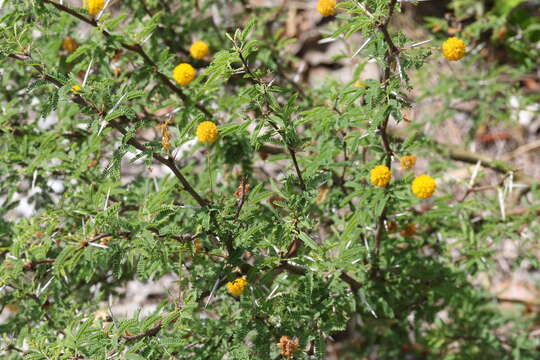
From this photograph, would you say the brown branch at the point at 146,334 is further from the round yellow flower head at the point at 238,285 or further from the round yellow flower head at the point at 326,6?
the round yellow flower head at the point at 326,6

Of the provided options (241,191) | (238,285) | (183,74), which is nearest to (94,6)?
(183,74)

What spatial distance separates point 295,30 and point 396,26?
1020 mm

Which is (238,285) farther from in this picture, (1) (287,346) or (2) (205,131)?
(2) (205,131)

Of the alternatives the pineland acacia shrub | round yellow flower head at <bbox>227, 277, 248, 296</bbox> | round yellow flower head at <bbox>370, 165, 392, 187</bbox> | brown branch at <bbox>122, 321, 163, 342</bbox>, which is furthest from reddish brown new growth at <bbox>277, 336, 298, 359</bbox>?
round yellow flower head at <bbox>370, 165, 392, 187</bbox>

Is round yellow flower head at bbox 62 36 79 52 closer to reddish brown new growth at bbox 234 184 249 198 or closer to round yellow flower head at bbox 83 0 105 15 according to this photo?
round yellow flower head at bbox 83 0 105 15

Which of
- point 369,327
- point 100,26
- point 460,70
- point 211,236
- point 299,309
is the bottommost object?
point 369,327

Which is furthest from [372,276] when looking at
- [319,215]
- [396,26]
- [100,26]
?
[396,26]

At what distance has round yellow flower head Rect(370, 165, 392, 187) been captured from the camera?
7.02 ft

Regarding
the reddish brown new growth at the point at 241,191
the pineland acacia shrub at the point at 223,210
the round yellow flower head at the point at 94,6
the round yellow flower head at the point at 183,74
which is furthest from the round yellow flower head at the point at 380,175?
the round yellow flower head at the point at 94,6

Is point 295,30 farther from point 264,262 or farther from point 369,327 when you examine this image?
point 264,262

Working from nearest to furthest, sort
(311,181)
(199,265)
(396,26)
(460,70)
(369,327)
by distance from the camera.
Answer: (311,181) → (199,265) → (369,327) → (460,70) → (396,26)

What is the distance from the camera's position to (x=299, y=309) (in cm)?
204

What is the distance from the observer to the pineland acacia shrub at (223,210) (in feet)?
6.04

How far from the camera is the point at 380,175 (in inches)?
84.3
